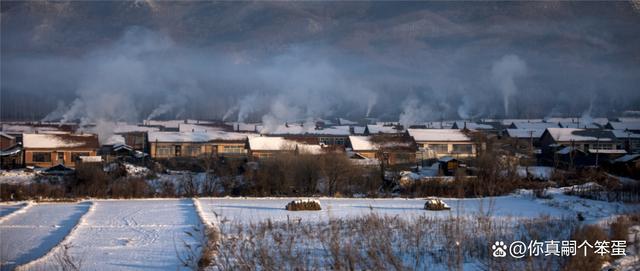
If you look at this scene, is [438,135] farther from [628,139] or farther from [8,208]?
[8,208]

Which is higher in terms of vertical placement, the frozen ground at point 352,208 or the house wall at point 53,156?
the house wall at point 53,156

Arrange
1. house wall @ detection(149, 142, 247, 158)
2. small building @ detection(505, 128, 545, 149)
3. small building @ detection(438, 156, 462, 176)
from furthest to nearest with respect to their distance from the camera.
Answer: small building @ detection(505, 128, 545, 149), house wall @ detection(149, 142, 247, 158), small building @ detection(438, 156, 462, 176)

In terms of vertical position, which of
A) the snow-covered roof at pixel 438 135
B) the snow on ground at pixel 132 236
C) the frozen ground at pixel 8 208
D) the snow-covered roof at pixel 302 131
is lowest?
the frozen ground at pixel 8 208

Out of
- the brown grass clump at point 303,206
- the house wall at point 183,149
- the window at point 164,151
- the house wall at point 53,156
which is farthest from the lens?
the window at point 164,151

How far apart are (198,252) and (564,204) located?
1239 cm

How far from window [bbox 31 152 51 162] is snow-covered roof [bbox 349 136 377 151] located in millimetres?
19010

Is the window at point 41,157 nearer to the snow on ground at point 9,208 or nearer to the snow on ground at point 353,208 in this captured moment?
the snow on ground at point 9,208

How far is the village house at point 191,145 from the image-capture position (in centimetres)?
4100

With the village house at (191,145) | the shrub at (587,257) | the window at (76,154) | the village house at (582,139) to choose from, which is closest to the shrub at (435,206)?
the shrub at (587,257)

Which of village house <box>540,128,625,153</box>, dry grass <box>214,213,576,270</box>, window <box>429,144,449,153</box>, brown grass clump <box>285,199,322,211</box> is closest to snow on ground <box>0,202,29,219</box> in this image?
brown grass clump <box>285,199,322,211</box>

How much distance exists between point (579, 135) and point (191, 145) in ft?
88.9

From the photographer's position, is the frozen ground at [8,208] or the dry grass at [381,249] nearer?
the dry grass at [381,249]

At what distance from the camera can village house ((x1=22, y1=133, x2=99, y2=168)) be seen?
37.1 meters

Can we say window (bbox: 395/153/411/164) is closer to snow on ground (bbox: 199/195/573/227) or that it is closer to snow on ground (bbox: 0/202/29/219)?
snow on ground (bbox: 199/195/573/227)
